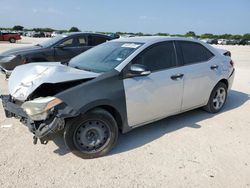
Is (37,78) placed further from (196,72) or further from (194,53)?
(194,53)

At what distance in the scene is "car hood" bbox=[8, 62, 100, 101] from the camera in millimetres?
3605

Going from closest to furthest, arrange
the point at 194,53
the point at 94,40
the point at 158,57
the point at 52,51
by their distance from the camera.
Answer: the point at 158,57, the point at 194,53, the point at 52,51, the point at 94,40

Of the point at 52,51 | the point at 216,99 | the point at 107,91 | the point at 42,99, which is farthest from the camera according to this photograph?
the point at 52,51

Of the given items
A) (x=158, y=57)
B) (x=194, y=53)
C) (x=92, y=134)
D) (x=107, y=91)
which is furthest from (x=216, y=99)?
(x=92, y=134)

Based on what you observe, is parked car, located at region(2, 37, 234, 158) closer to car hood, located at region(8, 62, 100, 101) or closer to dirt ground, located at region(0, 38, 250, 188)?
car hood, located at region(8, 62, 100, 101)

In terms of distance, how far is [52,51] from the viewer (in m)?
8.27

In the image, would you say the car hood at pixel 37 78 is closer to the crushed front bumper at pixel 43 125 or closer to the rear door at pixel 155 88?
the crushed front bumper at pixel 43 125

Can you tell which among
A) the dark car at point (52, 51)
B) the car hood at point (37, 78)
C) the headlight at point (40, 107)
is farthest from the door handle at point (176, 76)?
the dark car at point (52, 51)

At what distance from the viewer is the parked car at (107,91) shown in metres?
3.41

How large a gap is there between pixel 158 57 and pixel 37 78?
197 centimetres

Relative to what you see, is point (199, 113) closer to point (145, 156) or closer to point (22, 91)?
point (145, 156)

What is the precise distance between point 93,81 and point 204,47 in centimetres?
280

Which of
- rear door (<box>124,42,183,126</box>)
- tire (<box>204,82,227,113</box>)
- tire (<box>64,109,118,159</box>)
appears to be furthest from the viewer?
tire (<box>204,82,227,113</box>)

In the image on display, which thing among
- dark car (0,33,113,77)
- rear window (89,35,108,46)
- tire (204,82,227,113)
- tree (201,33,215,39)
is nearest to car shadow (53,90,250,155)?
tire (204,82,227,113)
